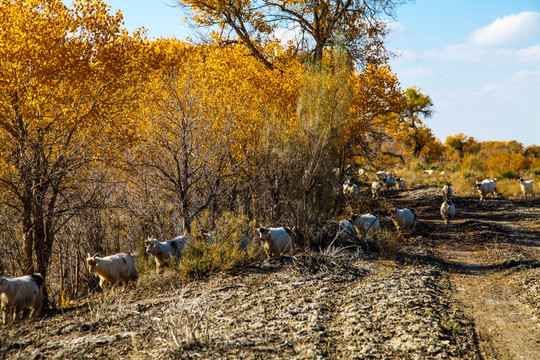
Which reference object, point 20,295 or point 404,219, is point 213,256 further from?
point 404,219

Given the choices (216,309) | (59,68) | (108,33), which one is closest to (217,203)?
(59,68)

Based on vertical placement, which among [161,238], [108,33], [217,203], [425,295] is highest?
[108,33]

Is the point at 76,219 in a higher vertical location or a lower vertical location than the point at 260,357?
higher

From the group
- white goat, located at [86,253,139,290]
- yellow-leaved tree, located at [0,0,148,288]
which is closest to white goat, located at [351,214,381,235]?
white goat, located at [86,253,139,290]

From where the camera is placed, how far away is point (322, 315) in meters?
6.89

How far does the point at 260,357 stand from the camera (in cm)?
539

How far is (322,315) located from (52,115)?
9893 mm

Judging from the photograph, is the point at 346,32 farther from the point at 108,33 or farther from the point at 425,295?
the point at 425,295

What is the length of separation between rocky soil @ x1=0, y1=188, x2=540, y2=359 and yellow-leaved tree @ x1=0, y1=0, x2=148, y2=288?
3.12 meters

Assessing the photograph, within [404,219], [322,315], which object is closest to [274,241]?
[322,315]

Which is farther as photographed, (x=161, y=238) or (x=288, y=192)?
(x=161, y=238)

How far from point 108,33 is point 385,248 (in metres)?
14.4

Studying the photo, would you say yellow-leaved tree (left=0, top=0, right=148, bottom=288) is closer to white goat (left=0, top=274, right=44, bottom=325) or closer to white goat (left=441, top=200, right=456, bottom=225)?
white goat (left=0, top=274, right=44, bottom=325)

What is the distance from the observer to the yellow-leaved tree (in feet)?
36.5
